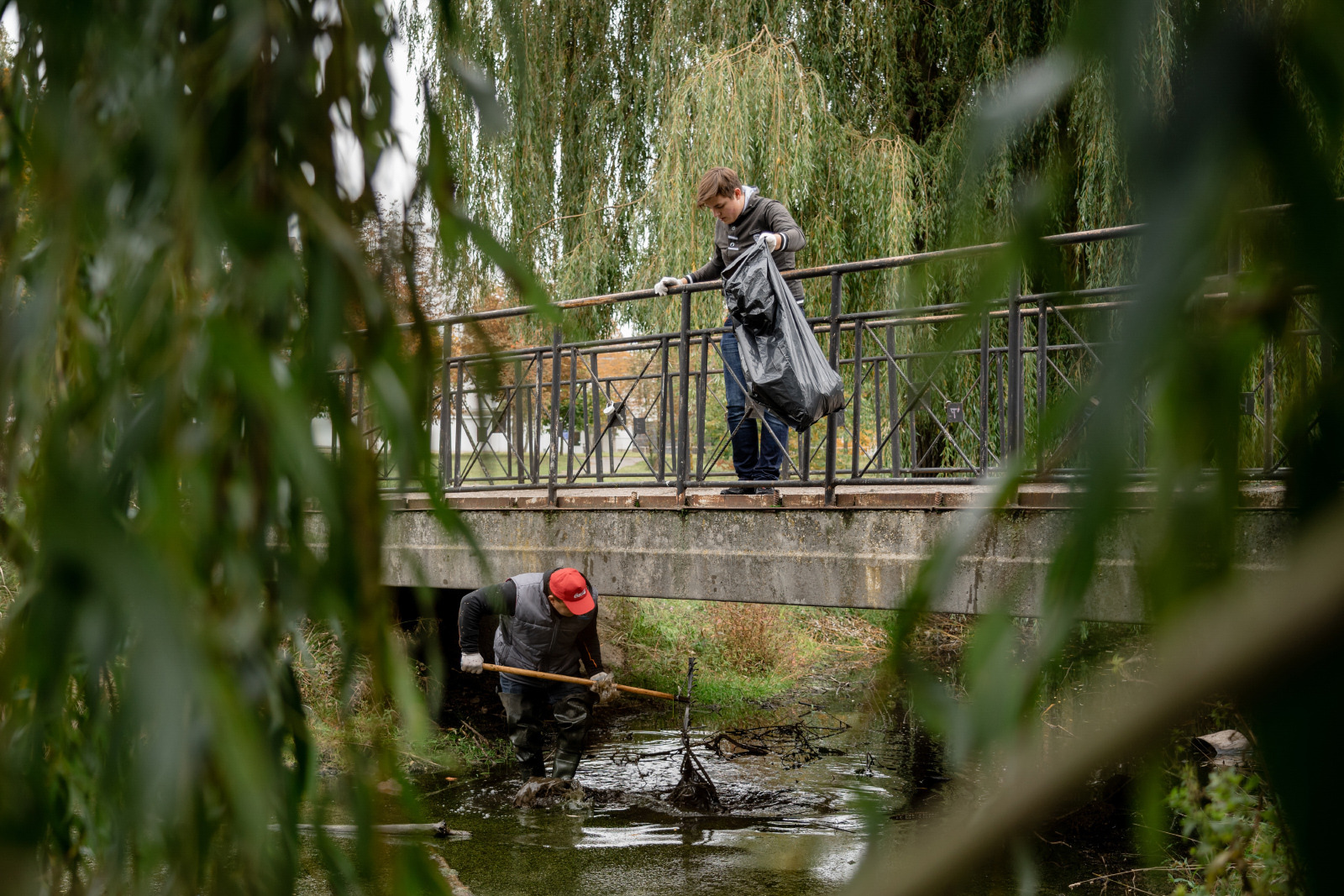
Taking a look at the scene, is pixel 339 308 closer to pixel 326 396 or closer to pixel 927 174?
pixel 326 396

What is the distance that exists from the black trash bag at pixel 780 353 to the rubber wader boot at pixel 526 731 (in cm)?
364

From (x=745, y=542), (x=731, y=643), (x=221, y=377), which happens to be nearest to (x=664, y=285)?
(x=745, y=542)

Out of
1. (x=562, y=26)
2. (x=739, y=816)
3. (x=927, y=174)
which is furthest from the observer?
(x=562, y=26)

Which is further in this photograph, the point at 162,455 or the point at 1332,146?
the point at 162,455

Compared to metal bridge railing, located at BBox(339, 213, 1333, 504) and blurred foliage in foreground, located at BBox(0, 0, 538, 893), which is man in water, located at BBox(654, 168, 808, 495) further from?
blurred foliage in foreground, located at BBox(0, 0, 538, 893)

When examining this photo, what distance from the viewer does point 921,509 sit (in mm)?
4887

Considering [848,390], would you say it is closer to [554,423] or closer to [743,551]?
[554,423]

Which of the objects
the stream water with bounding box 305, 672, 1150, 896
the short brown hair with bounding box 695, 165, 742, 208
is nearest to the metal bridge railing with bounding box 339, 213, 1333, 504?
the short brown hair with bounding box 695, 165, 742, 208

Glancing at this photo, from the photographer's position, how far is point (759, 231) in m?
5.97

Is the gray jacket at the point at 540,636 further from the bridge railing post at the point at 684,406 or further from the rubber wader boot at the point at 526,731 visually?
the bridge railing post at the point at 684,406

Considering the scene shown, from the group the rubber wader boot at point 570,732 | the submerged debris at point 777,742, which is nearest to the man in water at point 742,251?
the rubber wader boot at point 570,732

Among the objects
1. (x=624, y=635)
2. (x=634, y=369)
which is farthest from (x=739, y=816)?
(x=634, y=369)

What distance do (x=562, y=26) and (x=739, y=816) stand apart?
671 cm

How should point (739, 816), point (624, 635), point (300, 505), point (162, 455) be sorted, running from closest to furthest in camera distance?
point (162, 455)
point (300, 505)
point (739, 816)
point (624, 635)
